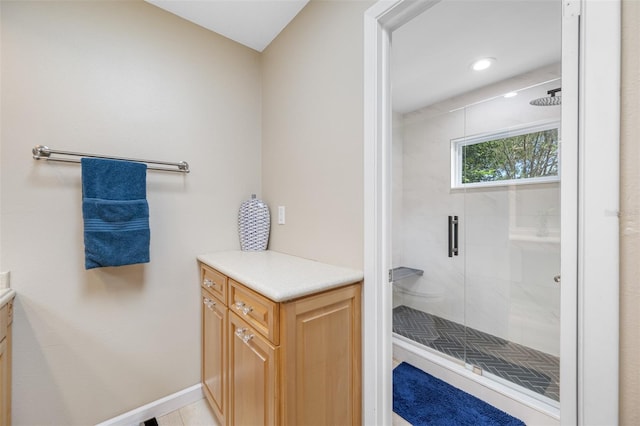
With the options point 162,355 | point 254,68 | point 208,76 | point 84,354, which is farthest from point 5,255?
point 254,68

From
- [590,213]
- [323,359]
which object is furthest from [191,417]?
[590,213]

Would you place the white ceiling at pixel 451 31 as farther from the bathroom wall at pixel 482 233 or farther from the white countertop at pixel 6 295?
the white countertop at pixel 6 295

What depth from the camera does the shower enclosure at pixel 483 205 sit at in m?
1.84

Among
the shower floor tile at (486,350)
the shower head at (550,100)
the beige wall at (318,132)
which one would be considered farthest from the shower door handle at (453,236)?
the beige wall at (318,132)

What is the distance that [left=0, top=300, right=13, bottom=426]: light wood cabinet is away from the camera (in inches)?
43.3

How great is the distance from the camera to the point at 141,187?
1426 millimetres

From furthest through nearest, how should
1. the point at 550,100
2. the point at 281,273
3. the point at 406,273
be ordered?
the point at 406,273
the point at 550,100
the point at 281,273

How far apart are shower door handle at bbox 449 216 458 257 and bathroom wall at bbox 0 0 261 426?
2.09 m

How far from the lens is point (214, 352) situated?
151 centimetres

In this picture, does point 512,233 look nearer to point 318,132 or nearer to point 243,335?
point 318,132

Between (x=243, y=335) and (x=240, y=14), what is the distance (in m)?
1.87

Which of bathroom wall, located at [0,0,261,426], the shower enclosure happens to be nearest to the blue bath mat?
the shower enclosure

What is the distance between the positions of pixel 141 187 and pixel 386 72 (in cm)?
139

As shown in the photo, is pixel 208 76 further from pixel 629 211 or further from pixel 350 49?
pixel 629 211
